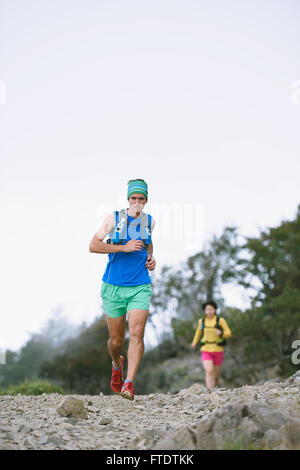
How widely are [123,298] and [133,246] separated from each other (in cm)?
68

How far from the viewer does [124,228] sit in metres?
5.58

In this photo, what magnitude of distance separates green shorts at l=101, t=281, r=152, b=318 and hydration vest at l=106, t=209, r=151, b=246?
0.55 m

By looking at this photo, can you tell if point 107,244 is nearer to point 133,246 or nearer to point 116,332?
point 133,246

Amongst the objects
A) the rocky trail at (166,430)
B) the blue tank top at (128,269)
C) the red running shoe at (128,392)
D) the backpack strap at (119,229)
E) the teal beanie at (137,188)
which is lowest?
the rocky trail at (166,430)

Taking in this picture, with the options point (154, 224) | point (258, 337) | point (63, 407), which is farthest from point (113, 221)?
point (258, 337)

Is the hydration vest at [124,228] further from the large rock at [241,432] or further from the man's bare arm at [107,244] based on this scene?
A: the large rock at [241,432]

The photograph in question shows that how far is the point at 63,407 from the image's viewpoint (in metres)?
3.98

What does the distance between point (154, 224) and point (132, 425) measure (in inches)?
102

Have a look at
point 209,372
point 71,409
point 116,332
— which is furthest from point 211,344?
point 71,409

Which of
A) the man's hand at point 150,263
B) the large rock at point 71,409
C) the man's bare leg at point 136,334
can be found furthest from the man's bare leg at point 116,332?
the large rock at point 71,409

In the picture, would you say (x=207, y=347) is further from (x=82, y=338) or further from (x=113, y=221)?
(x=82, y=338)

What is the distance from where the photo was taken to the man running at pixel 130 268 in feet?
17.7

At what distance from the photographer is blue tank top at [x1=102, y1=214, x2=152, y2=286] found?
554cm
